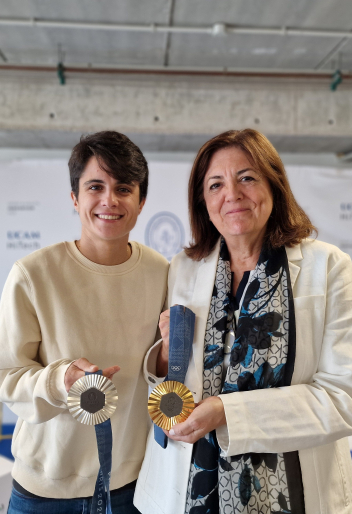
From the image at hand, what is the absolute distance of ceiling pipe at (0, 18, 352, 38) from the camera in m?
3.57

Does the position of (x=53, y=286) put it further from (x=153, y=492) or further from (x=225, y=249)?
(x=153, y=492)

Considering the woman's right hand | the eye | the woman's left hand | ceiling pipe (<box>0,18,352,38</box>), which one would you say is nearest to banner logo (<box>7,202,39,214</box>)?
ceiling pipe (<box>0,18,352,38</box>)

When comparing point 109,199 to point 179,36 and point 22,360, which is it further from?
point 179,36

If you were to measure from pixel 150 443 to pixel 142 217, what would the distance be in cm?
325

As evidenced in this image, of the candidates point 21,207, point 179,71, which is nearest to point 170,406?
point 21,207

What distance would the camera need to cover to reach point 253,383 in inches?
54.1

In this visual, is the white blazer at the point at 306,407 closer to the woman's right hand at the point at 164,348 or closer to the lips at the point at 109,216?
the woman's right hand at the point at 164,348

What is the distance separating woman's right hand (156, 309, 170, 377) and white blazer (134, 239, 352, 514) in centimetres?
8

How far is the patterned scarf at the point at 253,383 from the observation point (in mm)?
1339

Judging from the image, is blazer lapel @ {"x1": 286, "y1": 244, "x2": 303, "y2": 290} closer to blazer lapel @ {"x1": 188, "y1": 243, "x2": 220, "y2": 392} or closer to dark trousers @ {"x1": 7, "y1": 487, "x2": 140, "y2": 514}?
blazer lapel @ {"x1": 188, "y1": 243, "x2": 220, "y2": 392}

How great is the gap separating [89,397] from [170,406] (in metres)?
0.25

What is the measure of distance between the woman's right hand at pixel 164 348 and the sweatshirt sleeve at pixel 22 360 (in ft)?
1.11

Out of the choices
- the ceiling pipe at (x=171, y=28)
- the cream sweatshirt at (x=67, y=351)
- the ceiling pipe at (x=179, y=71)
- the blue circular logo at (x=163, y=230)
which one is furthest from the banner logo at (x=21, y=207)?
the cream sweatshirt at (x=67, y=351)

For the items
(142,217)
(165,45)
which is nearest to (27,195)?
(142,217)
